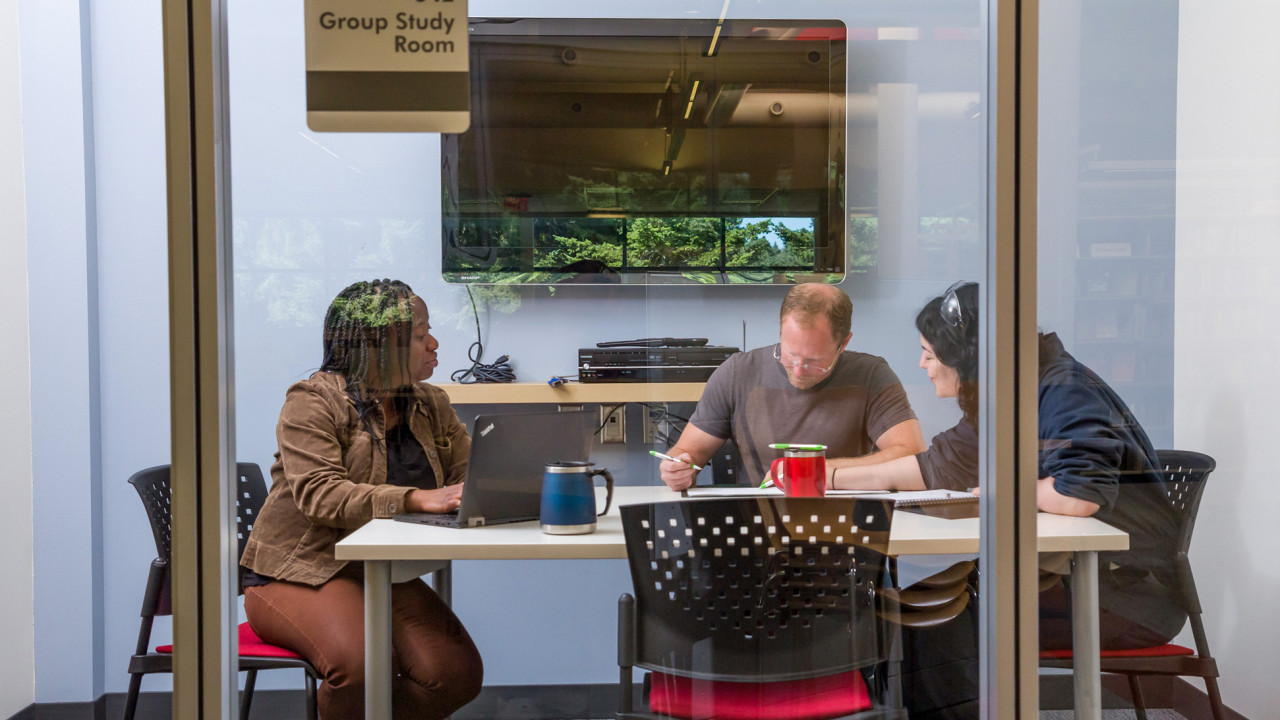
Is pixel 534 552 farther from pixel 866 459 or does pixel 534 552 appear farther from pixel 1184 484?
pixel 1184 484

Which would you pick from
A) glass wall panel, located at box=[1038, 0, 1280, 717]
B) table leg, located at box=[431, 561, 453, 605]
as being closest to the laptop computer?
table leg, located at box=[431, 561, 453, 605]

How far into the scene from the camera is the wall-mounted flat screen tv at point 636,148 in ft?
→ 7.47

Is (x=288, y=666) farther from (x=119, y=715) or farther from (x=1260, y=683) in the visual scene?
(x=1260, y=683)

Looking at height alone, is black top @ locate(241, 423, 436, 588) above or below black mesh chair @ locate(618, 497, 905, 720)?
above

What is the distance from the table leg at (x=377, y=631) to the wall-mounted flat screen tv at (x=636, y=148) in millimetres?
971

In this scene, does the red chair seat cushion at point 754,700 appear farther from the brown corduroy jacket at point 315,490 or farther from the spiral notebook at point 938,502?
the brown corduroy jacket at point 315,490

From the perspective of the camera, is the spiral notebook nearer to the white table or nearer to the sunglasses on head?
the white table

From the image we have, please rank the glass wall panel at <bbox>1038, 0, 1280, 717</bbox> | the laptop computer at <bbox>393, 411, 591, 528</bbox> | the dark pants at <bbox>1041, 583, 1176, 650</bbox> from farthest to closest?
the glass wall panel at <bbox>1038, 0, 1280, 717</bbox> < the laptop computer at <bbox>393, 411, 591, 528</bbox> < the dark pants at <bbox>1041, 583, 1176, 650</bbox>

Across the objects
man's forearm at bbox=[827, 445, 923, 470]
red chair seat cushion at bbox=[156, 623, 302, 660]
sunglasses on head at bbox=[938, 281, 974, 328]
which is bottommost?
red chair seat cushion at bbox=[156, 623, 302, 660]

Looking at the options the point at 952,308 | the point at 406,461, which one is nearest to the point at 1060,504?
the point at 952,308

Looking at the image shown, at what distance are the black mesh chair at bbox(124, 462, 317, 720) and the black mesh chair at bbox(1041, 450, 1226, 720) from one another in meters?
1.81

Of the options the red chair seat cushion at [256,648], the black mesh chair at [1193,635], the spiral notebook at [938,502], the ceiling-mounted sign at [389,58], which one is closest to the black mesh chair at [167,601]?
the red chair seat cushion at [256,648]

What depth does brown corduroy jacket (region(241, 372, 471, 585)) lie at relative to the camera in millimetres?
2002

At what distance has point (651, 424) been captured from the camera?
6.86 ft
